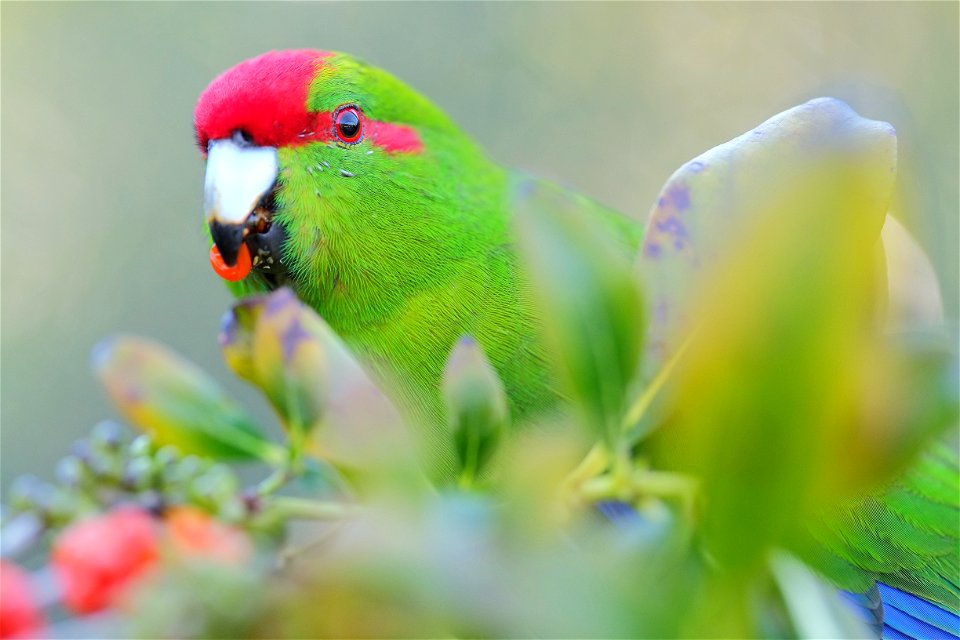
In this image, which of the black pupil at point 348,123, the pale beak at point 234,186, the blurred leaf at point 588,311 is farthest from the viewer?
the black pupil at point 348,123

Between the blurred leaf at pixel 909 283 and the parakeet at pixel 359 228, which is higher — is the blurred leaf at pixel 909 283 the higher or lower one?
the lower one

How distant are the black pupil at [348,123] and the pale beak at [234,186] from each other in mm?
97

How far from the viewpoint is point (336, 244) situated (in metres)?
1.05

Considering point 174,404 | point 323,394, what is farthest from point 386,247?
point 323,394

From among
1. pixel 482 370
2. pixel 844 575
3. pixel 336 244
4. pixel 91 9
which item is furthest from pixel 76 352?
pixel 482 370

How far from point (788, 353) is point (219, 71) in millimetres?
3198

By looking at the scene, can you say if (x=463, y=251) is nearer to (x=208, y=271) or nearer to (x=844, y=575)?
(x=844, y=575)

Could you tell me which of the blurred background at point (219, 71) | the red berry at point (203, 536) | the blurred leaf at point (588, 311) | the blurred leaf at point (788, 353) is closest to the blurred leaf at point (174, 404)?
the red berry at point (203, 536)

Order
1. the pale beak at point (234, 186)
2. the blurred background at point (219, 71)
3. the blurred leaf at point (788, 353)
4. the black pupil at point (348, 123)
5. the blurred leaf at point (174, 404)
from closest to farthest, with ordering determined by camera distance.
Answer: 1. the blurred leaf at point (788, 353)
2. the blurred leaf at point (174, 404)
3. the pale beak at point (234, 186)
4. the black pupil at point (348, 123)
5. the blurred background at point (219, 71)

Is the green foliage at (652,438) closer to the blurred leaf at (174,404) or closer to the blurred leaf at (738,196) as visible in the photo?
the blurred leaf at (738,196)

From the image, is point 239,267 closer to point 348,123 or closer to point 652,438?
point 348,123

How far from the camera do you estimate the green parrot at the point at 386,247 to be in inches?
40.1

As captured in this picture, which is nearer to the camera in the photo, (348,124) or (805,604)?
(805,604)

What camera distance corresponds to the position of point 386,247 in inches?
42.6
